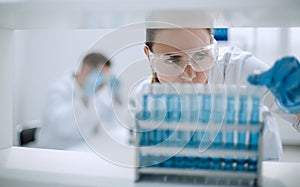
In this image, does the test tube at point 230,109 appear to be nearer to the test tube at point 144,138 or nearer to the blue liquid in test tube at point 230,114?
the blue liquid in test tube at point 230,114

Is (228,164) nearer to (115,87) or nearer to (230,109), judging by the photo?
(230,109)

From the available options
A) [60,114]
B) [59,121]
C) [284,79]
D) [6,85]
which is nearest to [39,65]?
[60,114]

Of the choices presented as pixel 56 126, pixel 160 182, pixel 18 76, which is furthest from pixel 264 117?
pixel 18 76

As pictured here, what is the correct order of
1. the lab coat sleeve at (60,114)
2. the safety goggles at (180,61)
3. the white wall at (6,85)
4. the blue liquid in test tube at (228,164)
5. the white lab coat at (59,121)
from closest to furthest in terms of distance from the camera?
the blue liquid in test tube at (228,164) → the safety goggles at (180,61) → the white wall at (6,85) → the white lab coat at (59,121) → the lab coat sleeve at (60,114)

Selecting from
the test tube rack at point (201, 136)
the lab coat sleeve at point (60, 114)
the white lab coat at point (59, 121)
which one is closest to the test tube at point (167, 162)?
the test tube rack at point (201, 136)

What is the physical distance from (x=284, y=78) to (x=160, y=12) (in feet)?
0.69

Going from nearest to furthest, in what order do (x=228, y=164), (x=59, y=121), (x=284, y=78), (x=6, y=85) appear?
(x=284, y=78) < (x=228, y=164) < (x=6, y=85) < (x=59, y=121)

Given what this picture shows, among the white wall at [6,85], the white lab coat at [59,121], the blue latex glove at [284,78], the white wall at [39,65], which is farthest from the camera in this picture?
the white wall at [39,65]

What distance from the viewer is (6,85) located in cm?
76

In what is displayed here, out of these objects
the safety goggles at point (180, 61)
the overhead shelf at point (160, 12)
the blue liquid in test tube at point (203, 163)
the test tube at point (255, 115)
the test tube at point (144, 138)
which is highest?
the overhead shelf at point (160, 12)

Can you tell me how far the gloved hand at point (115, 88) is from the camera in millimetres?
645

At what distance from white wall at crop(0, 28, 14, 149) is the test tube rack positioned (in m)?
0.39

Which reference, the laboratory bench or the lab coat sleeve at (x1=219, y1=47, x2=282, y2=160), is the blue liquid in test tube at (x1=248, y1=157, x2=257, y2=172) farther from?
the lab coat sleeve at (x1=219, y1=47, x2=282, y2=160)

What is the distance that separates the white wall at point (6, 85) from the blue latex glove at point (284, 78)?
59 cm
